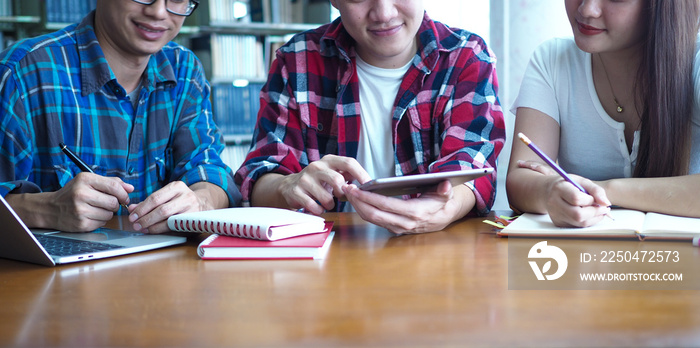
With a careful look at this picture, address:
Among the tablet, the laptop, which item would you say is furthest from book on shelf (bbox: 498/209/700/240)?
the laptop

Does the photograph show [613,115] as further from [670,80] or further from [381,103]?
[381,103]

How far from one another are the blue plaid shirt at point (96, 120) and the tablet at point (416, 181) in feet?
1.74

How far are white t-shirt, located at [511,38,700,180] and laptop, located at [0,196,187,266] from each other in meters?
0.92

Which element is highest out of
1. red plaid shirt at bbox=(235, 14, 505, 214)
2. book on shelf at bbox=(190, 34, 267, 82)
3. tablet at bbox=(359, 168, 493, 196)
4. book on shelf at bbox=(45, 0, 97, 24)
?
book on shelf at bbox=(45, 0, 97, 24)

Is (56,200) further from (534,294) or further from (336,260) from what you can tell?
(534,294)

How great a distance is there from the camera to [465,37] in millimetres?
1531

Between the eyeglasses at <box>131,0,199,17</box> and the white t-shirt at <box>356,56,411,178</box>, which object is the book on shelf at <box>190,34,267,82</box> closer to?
the eyeglasses at <box>131,0,199,17</box>

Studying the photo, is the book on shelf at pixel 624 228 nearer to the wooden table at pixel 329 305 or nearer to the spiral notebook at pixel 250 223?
the wooden table at pixel 329 305

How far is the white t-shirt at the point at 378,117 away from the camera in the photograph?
5.08 ft

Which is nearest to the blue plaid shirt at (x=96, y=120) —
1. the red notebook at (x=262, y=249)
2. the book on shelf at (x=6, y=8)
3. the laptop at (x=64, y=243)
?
the laptop at (x=64, y=243)

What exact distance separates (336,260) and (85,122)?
2.93 ft

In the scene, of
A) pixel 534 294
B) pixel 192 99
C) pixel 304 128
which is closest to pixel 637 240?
pixel 534 294

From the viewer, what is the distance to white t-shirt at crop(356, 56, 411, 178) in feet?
5.08

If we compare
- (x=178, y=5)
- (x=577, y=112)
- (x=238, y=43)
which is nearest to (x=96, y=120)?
(x=178, y=5)
